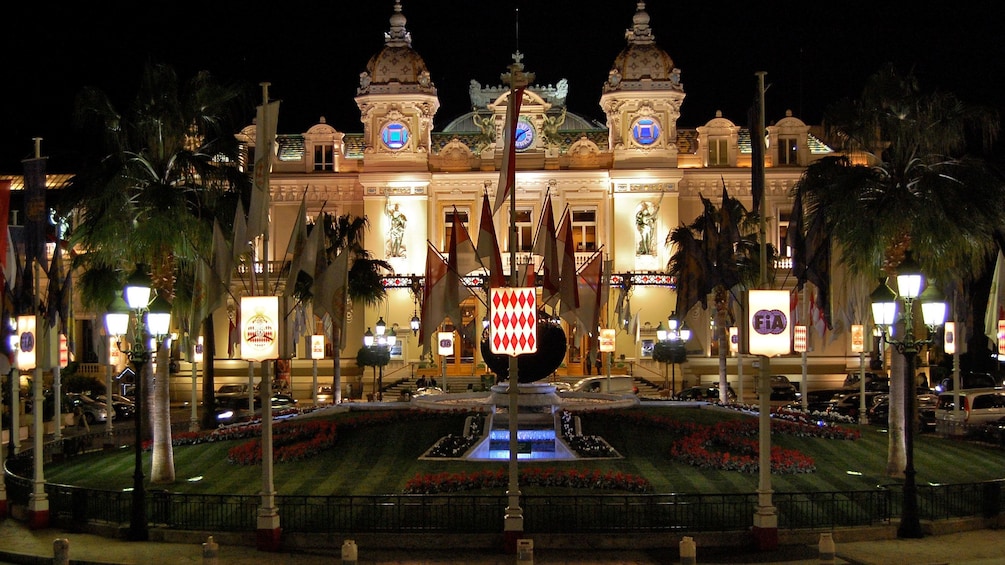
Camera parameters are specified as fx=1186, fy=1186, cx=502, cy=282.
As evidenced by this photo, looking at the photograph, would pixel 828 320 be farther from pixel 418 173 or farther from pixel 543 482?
pixel 418 173

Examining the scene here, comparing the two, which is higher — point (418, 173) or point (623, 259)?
point (418, 173)

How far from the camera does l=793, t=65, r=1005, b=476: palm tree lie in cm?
2709

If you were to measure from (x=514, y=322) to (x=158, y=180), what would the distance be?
12.0 m

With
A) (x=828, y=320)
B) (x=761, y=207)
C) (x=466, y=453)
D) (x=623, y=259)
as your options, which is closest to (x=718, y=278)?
(x=828, y=320)

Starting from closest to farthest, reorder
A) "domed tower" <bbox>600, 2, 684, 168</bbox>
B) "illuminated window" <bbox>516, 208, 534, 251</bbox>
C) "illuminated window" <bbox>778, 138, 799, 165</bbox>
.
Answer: "domed tower" <bbox>600, 2, 684, 168</bbox> < "illuminated window" <bbox>516, 208, 534, 251</bbox> < "illuminated window" <bbox>778, 138, 799, 165</bbox>

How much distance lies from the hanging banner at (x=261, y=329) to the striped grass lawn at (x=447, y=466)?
17.4 feet

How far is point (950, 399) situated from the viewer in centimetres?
4491

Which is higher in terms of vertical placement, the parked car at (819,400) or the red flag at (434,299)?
the red flag at (434,299)

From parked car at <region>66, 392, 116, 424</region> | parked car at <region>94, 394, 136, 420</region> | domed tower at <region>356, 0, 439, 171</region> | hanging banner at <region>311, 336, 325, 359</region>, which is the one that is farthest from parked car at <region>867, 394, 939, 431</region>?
parked car at <region>66, 392, 116, 424</region>

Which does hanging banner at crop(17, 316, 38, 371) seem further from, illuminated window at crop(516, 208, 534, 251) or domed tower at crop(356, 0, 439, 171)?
illuminated window at crop(516, 208, 534, 251)

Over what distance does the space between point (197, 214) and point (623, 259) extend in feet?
132

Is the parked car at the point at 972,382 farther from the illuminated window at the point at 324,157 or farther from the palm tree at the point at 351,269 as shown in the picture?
the illuminated window at the point at 324,157

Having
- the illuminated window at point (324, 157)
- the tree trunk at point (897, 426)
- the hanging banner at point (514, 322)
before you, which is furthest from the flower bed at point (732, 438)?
the illuminated window at point (324, 157)

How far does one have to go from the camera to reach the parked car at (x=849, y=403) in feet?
160
